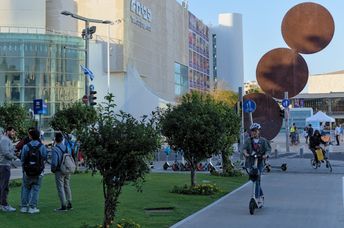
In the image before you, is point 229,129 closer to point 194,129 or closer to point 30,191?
point 194,129

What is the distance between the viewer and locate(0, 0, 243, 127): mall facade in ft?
195

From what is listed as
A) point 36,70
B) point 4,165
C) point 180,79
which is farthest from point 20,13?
point 4,165

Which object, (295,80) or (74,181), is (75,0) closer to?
(295,80)

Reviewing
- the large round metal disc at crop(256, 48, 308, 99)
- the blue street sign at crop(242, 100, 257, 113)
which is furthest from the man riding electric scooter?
the large round metal disc at crop(256, 48, 308, 99)

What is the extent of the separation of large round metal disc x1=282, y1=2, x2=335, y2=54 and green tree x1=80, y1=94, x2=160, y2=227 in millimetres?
21135

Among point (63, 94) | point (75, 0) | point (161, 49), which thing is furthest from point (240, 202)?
point (161, 49)

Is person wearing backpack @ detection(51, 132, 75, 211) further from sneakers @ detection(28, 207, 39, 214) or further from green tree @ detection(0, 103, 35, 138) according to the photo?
green tree @ detection(0, 103, 35, 138)

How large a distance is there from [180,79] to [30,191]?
85076mm

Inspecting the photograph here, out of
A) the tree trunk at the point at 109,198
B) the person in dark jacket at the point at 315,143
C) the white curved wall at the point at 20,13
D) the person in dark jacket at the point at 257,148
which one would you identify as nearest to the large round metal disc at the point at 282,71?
the person in dark jacket at the point at 315,143

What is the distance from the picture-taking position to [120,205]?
40.0 feet

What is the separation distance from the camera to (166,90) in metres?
85.6

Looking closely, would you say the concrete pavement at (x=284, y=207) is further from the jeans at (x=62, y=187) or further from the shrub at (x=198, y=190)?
the jeans at (x=62, y=187)

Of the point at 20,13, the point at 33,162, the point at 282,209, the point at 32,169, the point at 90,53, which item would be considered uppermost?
A: the point at 20,13

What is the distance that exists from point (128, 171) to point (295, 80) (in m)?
22.1
